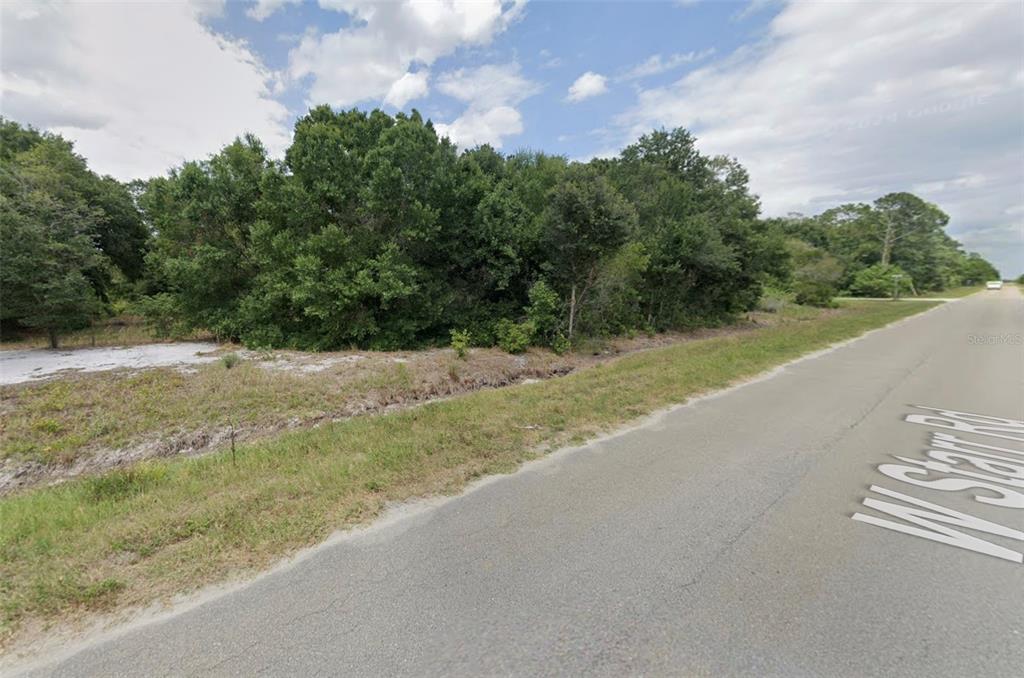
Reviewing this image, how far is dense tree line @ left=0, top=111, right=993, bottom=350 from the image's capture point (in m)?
11.4

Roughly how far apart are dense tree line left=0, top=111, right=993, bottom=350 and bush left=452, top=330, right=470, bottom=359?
108 millimetres

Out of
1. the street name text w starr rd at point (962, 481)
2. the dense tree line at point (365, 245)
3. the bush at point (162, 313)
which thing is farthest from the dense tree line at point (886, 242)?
the bush at point (162, 313)

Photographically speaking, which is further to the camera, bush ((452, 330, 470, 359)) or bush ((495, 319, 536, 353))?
bush ((495, 319, 536, 353))

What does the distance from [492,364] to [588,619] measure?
8771 millimetres

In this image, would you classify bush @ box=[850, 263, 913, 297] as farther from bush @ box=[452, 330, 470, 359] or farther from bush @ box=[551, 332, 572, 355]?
bush @ box=[452, 330, 470, 359]

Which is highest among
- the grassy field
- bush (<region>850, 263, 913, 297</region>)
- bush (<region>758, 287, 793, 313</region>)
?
bush (<region>850, 263, 913, 297</region>)

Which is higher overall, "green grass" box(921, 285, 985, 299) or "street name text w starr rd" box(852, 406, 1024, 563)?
"green grass" box(921, 285, 985, 299)

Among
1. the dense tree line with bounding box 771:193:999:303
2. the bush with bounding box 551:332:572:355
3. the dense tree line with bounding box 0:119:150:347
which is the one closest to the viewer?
the dense tree line with bounding box 0:119:150:347

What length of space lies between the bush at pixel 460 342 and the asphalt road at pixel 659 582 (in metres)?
7.37

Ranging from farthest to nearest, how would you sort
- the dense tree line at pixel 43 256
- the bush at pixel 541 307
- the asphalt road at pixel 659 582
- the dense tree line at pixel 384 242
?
the bush at pixel 541 307
the dense tree line at pixel 384 242
the dense tree line at pixel 43 256
the asphalt road at pixel 659 582

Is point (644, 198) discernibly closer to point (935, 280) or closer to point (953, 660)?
point (953, 660)

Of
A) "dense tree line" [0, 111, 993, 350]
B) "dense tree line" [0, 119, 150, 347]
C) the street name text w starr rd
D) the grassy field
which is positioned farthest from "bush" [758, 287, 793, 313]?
"dense tree line" [0, 119, 150, 347]

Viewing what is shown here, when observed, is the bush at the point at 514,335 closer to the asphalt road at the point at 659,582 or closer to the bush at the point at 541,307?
the bush at the point at 541,307

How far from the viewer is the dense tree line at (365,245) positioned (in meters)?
11.4
